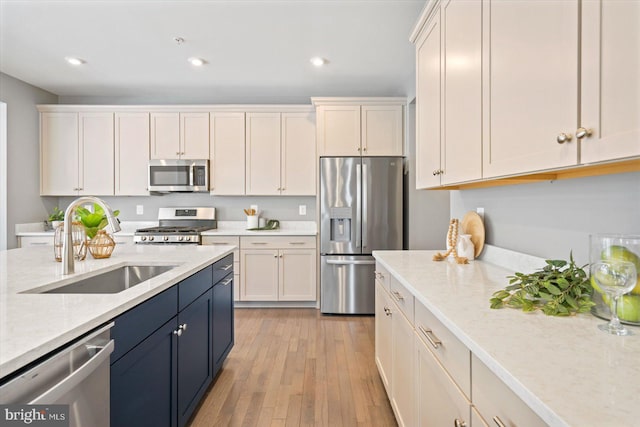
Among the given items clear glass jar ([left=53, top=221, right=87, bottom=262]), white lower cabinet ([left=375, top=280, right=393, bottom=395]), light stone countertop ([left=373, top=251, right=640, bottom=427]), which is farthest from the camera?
white lower cabinet ([left=375, top=280, right=393, bottom=395])

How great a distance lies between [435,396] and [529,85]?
3.59 feet

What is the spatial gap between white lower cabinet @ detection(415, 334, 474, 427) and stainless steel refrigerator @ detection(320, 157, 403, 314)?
2423 mm

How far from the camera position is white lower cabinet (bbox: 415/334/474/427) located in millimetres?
947

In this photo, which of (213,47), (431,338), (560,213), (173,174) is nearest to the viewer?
(431,338)

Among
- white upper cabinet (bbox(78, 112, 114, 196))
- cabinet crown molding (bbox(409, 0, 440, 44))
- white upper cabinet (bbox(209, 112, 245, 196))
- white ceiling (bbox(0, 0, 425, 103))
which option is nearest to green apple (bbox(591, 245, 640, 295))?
cabinet crown molding (bbox(409, 0, 440, 44))

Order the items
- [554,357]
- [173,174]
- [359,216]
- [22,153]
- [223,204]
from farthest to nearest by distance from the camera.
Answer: [223,204]
[173,174]
[22,153]
[359,216]
[554,357]

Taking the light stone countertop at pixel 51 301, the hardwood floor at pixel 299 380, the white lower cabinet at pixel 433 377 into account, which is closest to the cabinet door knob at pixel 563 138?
the white lower cabinet at pixel 433 377

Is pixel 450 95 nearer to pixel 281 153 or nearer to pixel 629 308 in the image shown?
pixel 629 308

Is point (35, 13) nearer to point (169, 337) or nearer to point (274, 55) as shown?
point (274, 55)

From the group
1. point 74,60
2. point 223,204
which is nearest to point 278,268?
point 223,204

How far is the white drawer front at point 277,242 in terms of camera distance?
13.1 ft

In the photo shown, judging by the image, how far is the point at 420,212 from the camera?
3887 mm

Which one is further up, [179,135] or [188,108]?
[188,108]

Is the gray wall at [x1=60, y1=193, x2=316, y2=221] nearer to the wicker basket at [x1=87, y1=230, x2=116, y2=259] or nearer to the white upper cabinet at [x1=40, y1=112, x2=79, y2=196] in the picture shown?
the white upper cabinet at [x1=40, y1=112, x2=79, y2=196]
